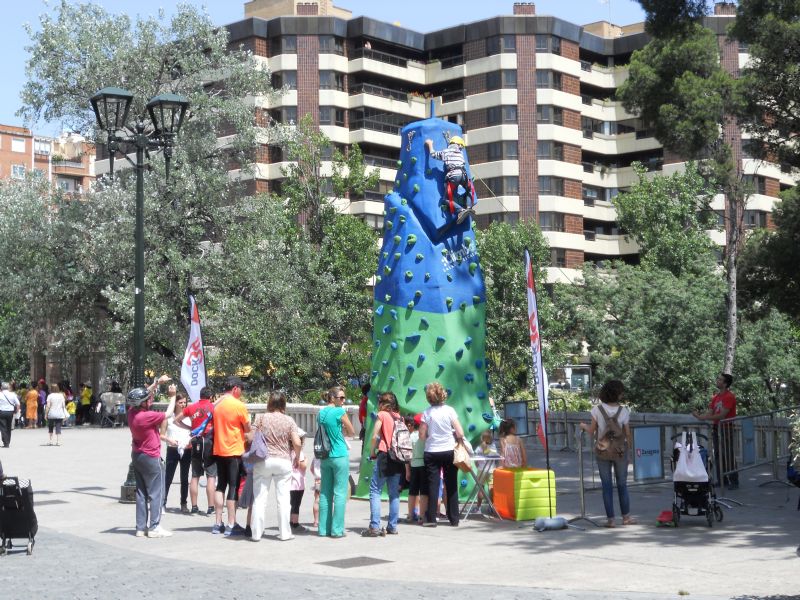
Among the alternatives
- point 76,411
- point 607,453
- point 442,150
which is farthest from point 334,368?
point 607,453

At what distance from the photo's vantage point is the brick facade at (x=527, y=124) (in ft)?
217

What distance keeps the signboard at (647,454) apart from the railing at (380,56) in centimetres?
5411

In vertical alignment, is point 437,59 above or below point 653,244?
above

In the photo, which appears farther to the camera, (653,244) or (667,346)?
(653,244)

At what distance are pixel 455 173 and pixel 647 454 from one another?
15.4 ft

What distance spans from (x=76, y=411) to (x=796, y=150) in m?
28.3

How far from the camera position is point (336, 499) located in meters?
12.9

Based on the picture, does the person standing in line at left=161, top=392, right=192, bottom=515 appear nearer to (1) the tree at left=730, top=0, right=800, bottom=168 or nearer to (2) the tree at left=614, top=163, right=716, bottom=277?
(1) the tree at left=730, top=0, right=800, bottom=168

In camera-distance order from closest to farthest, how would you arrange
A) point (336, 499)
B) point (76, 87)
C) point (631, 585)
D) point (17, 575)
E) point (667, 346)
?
point (631, 585), point (17, 575), point (336, 499), point (667, 346), point (76, 87)

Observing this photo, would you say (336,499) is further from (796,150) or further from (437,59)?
(437,59)

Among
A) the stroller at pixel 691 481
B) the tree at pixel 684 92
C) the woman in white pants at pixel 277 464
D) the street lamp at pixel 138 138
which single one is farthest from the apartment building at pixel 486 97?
the woman in white pants at pixel 277 464

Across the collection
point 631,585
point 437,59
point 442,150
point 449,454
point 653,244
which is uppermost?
point 437,59

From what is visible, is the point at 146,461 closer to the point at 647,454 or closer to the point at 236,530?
the point at 236,530

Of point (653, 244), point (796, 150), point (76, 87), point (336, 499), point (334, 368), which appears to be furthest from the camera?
point (653, 244)
